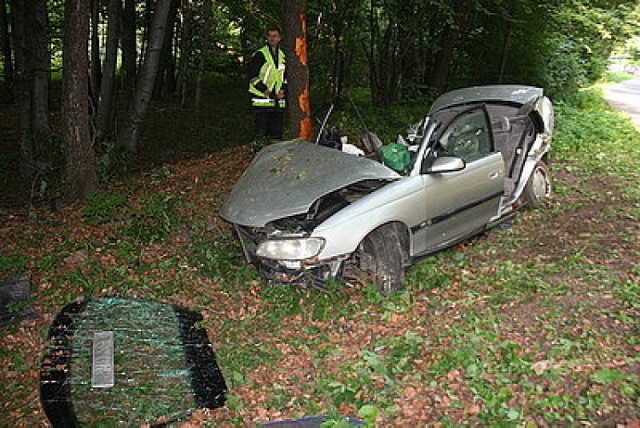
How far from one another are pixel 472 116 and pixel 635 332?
2729 millimetres

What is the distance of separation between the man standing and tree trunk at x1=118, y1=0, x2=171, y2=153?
2.32m

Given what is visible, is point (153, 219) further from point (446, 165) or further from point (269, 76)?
point (446, 165)

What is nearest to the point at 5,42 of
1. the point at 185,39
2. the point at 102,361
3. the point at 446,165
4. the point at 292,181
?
the point at 185,39

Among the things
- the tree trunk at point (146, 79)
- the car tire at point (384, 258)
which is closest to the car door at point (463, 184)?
the car tire at point (384, 258)

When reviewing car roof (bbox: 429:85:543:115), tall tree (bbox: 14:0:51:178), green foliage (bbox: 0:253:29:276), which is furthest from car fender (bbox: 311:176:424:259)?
tall tree (bbox: 14:0:51:178)

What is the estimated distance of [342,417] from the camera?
3729mm

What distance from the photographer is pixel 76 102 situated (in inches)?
283

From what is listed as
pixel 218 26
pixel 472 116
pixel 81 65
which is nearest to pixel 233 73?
pixel 218 26

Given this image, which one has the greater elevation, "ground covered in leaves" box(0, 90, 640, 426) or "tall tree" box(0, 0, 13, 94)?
"tall tree" box(0, 0, 13, 94)

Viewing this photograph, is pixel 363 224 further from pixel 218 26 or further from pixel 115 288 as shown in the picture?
pixel 218 26

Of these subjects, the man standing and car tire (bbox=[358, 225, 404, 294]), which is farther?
the man standing

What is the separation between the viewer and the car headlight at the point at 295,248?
4852mm

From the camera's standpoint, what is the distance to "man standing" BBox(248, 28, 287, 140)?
8164 mm

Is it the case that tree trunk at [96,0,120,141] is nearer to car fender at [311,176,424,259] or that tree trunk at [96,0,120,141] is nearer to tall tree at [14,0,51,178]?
tall tree at [14,0,51,178]
